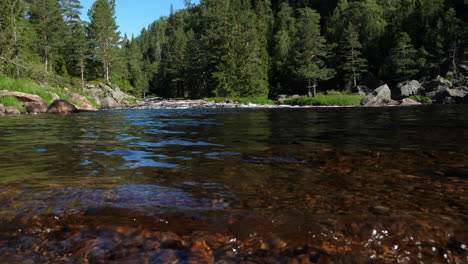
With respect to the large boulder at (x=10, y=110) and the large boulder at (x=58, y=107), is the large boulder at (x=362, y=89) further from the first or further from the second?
the large boulder at (x=10, y=110)

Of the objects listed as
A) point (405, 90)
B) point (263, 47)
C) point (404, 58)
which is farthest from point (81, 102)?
point (404, 58)

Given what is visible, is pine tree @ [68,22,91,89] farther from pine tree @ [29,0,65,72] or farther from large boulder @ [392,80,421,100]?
large boulder @ [392,80,421,100]

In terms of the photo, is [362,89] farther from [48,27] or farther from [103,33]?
[48,27]

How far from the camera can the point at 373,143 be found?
6527 mm

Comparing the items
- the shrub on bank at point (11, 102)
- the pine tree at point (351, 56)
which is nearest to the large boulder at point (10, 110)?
the shrub on bank at point (11, 102)

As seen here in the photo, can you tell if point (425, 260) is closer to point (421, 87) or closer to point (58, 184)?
point (58, 184)

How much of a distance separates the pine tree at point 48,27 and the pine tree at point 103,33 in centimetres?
610

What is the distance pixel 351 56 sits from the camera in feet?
206

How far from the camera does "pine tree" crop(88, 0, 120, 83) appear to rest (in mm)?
62062

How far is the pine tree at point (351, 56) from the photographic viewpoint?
60.5 m

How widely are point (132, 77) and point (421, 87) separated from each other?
74150mm

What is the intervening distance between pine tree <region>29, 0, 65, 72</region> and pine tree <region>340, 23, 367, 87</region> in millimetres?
57022

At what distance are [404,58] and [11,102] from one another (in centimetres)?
5898

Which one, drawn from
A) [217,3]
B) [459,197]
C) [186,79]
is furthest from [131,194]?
[186,79]
